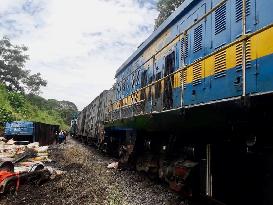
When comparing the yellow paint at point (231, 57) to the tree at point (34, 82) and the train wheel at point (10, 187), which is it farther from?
the tree at point (34, 82)

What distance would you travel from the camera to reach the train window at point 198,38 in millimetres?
6915

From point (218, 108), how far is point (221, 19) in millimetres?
2594

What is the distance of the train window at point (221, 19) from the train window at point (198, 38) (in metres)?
0.62

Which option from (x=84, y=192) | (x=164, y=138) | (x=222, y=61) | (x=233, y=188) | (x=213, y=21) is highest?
(x=213, y=21)

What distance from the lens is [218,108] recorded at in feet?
13.3

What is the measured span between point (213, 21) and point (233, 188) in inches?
119

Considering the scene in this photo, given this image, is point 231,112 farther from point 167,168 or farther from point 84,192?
point 84,192

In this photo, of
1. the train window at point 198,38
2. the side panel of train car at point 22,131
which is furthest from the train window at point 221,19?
the side panel of train car at point 22,131

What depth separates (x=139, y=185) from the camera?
8.48 metres

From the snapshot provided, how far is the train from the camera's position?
13.2 ft

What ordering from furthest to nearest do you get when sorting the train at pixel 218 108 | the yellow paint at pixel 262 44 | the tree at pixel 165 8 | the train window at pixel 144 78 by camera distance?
1. the tree at pixel 165 8
2. the train window at pixel 144 78
3. the yellow paint at pixel 262 44
4. the train at pixel 218 108

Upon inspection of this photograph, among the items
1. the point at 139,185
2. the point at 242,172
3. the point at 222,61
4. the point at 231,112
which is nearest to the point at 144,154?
the point at 139,185

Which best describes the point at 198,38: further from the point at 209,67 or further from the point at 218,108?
the point at 218,108

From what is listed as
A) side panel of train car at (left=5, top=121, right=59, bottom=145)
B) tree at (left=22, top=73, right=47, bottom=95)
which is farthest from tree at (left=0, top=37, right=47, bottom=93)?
side panel of train car at (left=5, top=121, right=59, bottom=145)
